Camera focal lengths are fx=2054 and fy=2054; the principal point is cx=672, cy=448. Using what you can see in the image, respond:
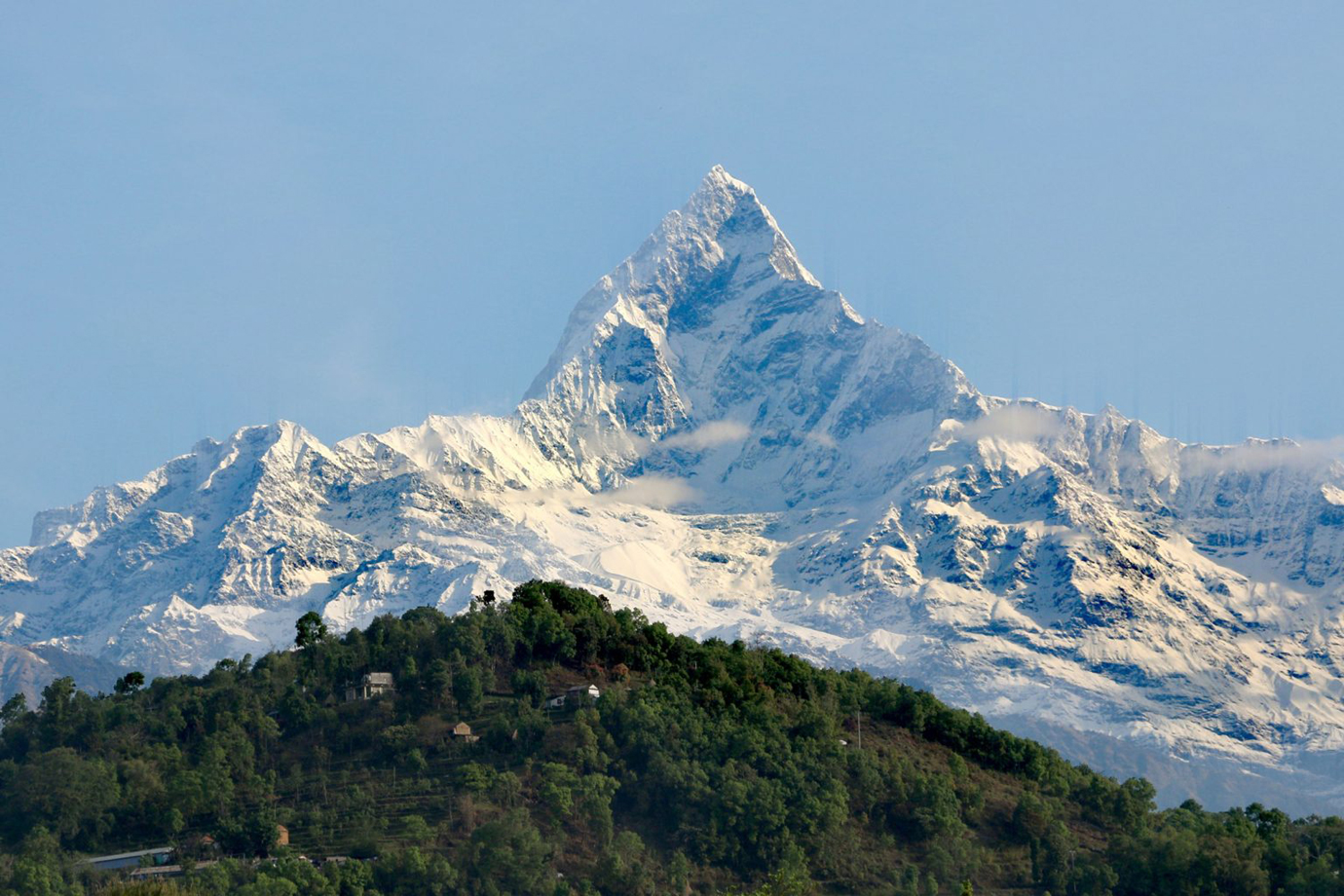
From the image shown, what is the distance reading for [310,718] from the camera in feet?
602

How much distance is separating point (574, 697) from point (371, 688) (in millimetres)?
18774

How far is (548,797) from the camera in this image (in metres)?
170

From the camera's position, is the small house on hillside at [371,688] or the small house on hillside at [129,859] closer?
the small house on hillside at [129,859]

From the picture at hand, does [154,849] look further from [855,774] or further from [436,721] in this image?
[855,774]

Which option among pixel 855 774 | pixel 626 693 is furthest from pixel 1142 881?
pixel 626 693

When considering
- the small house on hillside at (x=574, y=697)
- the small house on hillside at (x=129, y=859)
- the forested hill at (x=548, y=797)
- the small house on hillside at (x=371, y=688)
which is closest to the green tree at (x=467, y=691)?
the forested hill at (x=548, y=797)

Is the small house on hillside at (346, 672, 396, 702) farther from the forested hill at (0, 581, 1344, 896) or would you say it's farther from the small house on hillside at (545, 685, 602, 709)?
the small house on hillside at (545, 685, 602, 709)

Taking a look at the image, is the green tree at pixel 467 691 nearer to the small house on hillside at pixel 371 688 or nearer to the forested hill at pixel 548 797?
the forested hill at pixel 548 797

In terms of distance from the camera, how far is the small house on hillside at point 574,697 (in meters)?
186

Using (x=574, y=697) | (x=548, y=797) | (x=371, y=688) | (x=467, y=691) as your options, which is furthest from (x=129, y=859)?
(x=574, y=697)

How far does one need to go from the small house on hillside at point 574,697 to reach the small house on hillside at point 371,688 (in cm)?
1475

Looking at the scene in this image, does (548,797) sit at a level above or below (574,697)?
below

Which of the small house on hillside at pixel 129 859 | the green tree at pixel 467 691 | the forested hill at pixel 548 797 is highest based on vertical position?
the green tree at pixel 467 691

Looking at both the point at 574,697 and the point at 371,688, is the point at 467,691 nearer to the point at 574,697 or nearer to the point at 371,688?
the point at 371,688
